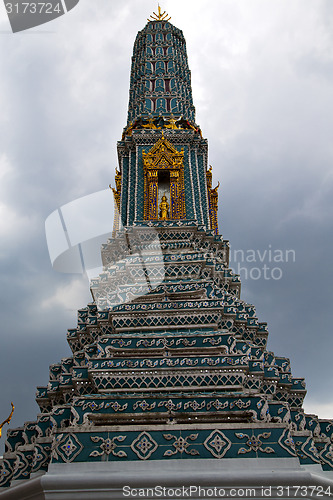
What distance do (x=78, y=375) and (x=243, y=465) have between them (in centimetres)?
387

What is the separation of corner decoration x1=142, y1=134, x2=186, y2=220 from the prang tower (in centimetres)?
5

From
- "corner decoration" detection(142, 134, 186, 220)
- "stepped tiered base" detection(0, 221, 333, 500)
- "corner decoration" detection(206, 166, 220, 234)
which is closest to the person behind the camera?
"stepped tiered base" detection(0, 221, 333, 500)

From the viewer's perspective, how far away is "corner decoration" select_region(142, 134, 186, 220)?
15.5 meters

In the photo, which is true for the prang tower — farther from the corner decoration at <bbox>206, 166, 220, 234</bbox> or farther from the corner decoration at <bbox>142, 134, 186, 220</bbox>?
the corner decoration at <bbox>206, 166, 220, 234</bbox>

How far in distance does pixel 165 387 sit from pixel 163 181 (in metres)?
10.1

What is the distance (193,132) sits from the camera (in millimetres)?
17641

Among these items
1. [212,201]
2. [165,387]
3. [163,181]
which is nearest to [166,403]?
[165,387]

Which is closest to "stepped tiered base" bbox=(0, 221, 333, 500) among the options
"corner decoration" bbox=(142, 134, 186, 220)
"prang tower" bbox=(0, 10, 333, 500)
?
"prang tower" bbox=(0, 10, 333, 500)

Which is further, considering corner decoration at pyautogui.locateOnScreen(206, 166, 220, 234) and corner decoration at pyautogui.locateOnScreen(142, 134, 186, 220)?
corner decoration at pyautogui.locateOnScreen(206, 166, 220, 234)

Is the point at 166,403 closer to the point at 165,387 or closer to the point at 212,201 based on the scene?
the point at 165,387

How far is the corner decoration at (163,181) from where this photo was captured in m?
15.5

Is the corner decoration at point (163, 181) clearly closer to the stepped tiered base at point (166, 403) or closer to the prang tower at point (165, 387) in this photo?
the prang tower at point (165, 387)

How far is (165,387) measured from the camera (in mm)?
8508

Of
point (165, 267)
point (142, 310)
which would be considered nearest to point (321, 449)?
point (142, 310)
